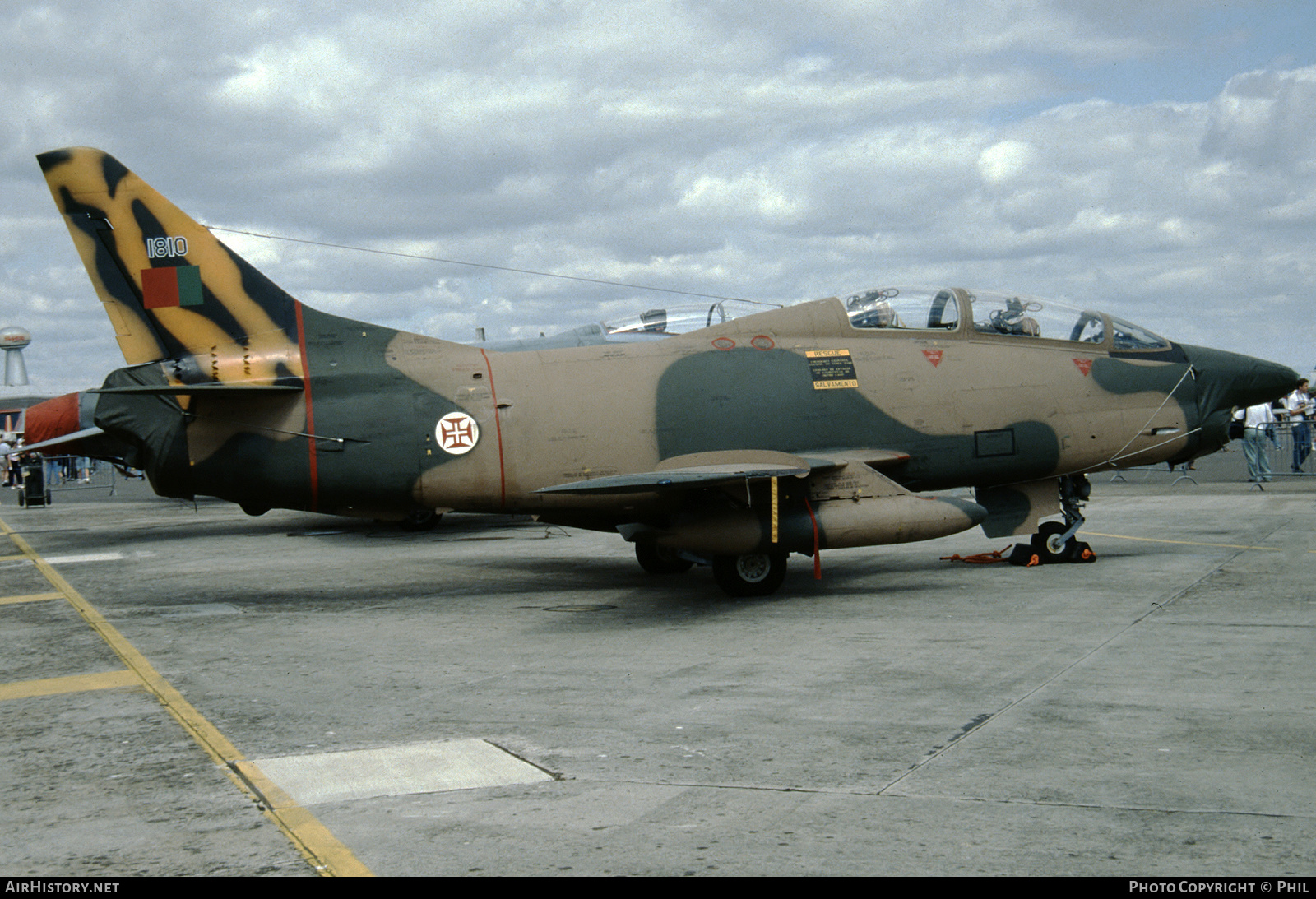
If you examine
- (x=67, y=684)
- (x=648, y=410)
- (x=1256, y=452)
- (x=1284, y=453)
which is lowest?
(x=67, y=684)

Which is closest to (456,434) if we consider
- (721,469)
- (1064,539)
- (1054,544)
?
(721,469)

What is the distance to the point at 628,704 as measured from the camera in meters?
6.84

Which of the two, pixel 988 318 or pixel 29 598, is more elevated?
pixel 988 318

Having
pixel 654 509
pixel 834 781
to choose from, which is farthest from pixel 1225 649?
pixel 654 509

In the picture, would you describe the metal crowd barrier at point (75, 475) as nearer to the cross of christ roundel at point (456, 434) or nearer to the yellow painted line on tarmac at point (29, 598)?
the yellow painted line on tarmac at point (29, 598)

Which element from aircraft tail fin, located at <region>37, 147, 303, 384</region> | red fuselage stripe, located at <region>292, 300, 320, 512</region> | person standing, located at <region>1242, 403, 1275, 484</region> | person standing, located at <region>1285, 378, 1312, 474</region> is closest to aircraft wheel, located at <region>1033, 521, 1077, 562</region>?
red fuselage stripe, located at <region>292, 300, 320, 512</region>

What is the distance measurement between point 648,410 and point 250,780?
277 inches

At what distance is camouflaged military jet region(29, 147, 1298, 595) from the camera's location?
11273 mm

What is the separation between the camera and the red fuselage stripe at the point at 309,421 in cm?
1151

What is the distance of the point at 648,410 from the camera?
38.8 feet

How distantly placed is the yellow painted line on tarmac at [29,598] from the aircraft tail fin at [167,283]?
3.21 m

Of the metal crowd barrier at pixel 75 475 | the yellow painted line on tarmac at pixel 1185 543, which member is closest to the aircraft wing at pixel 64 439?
the yellow painted line on tarmac at pixel 1185 543

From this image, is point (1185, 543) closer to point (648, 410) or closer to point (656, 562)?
point (656, 562)
